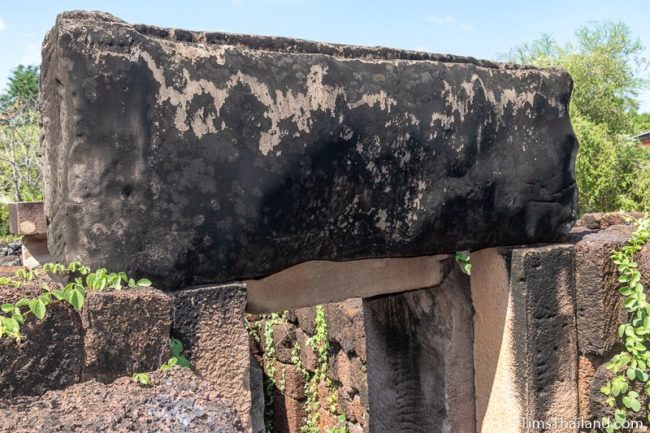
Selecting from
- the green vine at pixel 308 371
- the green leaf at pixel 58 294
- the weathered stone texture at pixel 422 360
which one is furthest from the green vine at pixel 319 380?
the green leaf at pixel 58 294

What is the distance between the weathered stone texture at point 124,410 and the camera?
138 cm

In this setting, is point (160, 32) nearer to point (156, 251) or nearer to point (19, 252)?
point (156, 251)

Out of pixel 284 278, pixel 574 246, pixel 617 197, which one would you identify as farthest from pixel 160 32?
pixel 617 197

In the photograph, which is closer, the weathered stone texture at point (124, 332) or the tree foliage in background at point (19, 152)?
the weathered stone texture at point (124, 332)

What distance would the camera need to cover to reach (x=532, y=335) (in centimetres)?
276

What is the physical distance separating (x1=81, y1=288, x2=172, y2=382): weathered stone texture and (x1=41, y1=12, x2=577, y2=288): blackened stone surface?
0.71 ft

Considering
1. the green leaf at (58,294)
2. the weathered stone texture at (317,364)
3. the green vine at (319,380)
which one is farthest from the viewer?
the green vine at (319,380)

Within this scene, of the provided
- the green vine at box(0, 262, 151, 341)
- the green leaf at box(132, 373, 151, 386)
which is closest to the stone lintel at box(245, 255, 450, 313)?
the green vine at box(0, 262, 151, 341)

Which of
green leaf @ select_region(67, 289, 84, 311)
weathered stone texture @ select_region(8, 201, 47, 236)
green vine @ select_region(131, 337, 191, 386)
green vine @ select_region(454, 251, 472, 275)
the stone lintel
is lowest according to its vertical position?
green vine @ select_region(131, 337, 191, 386)

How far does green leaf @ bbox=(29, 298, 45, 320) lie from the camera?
152 cm

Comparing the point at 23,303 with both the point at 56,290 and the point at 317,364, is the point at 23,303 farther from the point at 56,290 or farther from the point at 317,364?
the point at 317,364

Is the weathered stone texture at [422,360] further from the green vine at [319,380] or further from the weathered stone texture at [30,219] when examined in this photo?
the weathered stone texture at [30,219]

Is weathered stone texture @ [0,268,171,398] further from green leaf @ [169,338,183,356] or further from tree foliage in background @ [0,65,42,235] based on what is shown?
tree foliage in background @ [0,65,42,235]

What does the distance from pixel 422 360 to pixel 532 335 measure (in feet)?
3.33
